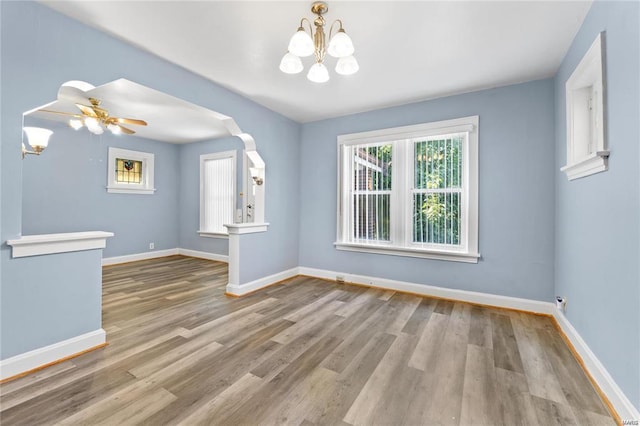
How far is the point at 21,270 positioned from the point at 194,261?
13.2ft

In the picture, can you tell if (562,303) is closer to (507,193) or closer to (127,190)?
(507,193)

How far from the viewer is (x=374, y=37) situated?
236 centimetres

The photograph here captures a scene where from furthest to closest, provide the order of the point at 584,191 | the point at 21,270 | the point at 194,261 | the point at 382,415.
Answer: the point at 194,261 < the point at 584,191 < the point at 21,270 < the point at 382,415

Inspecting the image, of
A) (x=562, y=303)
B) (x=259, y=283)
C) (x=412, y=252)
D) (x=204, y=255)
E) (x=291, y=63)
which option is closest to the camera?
(x=291, y=63)

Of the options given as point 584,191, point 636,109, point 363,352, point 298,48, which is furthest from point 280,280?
point 636,109

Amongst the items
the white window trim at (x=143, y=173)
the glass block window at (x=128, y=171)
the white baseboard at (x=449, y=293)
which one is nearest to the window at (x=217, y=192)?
the white window trim at (x=143, y=173)

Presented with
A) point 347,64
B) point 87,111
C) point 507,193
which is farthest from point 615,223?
point 87,111

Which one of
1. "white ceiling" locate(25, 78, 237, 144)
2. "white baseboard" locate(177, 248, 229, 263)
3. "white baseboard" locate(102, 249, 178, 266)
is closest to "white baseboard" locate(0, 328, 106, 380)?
"white ceiling" locate(25, 78, 237, 144)

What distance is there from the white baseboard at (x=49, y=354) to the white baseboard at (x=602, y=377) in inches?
141

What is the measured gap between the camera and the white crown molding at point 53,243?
192 centimetres

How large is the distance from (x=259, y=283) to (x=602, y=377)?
348 cm

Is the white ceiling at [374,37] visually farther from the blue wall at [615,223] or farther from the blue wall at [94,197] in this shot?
the blue wall at [94,197]

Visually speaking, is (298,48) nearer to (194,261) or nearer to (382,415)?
(382,415)

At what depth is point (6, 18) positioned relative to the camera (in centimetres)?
182
